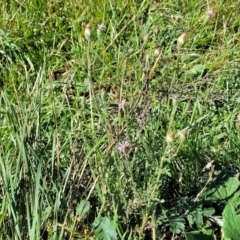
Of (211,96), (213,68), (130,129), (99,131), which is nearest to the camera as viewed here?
(130,129)

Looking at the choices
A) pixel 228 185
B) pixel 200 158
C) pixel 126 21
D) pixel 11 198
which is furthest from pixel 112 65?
pixel 11 198

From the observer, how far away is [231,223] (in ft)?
6.09

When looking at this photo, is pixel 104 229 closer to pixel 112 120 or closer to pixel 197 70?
pixel 112 120

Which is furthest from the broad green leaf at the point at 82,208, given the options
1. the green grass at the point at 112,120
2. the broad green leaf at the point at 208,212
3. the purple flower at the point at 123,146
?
the broad green leaf at the point at 208,212

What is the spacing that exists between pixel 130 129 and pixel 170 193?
0.87 feet

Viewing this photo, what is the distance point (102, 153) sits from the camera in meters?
1.86

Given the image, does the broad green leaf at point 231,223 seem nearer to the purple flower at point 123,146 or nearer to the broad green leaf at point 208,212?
the broad green leaf at point 208,212

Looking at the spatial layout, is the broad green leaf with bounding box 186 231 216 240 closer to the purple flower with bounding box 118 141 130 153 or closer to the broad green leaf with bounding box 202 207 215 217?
the broad green leaf with bounding box 202 207 215 217

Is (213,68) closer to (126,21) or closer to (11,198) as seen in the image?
(126,21)

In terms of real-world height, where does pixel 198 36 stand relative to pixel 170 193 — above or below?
above

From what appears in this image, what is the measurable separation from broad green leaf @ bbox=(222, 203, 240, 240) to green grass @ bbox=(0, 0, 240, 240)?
5.7 inches

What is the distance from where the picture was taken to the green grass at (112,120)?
180cm

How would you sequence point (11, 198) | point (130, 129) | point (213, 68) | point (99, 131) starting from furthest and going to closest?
point (213, 68), point (99, 131), point (130, 129), point (11, 198)

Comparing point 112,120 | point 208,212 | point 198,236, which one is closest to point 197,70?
point 112,120
